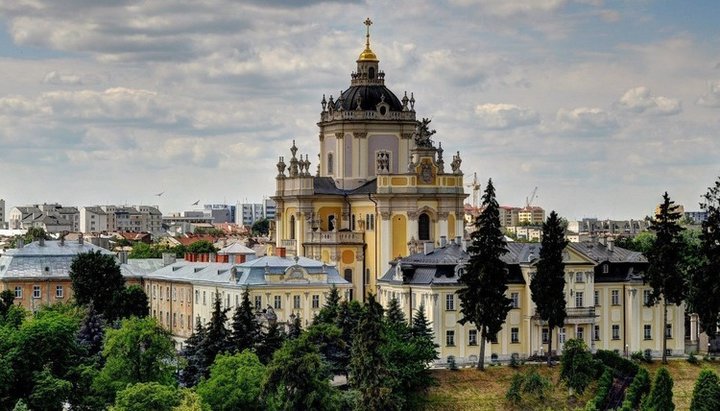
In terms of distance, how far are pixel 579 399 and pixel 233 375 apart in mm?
20586

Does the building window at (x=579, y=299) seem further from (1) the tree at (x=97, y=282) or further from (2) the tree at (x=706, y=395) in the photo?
(1) the tree at (x=97, y=282)

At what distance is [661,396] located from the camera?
3189 inches

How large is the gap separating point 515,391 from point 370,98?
37896 millimetres

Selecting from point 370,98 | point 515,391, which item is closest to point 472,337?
point 515,391

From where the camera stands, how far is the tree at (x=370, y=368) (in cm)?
7962

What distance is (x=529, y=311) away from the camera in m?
95.8

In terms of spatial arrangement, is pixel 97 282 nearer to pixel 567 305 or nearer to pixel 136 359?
pixel 136 359

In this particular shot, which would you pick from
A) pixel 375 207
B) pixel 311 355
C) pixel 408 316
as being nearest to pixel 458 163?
pixel 375 207

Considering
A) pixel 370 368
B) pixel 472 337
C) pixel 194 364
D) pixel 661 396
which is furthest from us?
pixel 472 337

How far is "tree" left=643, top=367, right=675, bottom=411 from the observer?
3182 inches

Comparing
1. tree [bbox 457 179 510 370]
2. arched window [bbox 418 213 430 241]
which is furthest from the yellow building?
arched window [bbox 418 213 430 241]

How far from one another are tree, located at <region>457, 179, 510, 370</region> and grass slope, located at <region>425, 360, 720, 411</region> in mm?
1741

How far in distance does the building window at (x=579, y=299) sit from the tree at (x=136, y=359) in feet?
88.3

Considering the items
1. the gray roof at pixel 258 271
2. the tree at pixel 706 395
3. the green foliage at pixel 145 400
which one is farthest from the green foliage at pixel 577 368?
the green foliage at pixel 145 400
